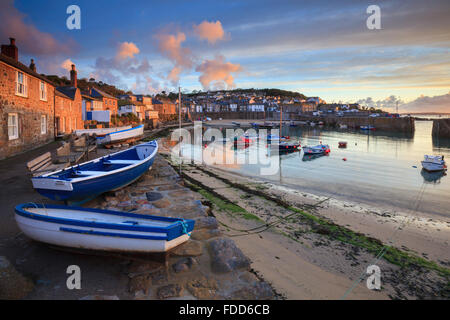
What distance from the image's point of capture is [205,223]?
7355mm

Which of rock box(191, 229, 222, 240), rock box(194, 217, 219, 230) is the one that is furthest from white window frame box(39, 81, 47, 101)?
rock box(191, 229, 222, 240)

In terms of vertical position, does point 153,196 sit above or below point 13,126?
below

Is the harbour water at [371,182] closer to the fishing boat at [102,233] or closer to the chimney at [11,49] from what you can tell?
the fishing boat at [102,233]

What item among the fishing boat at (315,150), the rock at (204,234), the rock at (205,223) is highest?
the fishing boat at (315,150)

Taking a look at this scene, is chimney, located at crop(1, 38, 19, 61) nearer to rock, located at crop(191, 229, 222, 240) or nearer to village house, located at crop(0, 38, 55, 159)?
village house, located at crop(0, 38, 55, 159)

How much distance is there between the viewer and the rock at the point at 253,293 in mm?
4505

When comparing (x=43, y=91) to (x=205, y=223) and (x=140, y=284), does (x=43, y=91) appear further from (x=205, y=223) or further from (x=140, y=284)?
(x=140, y=284)

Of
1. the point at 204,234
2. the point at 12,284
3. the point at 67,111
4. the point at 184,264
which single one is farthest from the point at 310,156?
the point at 12,284

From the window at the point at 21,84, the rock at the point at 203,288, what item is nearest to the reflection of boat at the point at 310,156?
the window at the point at 21,84

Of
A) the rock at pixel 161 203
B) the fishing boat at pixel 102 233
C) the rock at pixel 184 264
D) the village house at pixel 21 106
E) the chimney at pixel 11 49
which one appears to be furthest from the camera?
the chimney at pixel 11 49

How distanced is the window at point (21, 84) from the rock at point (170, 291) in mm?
17296

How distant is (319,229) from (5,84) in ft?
59.7

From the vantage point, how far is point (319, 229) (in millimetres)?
9484

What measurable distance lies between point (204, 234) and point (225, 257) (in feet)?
4.27
